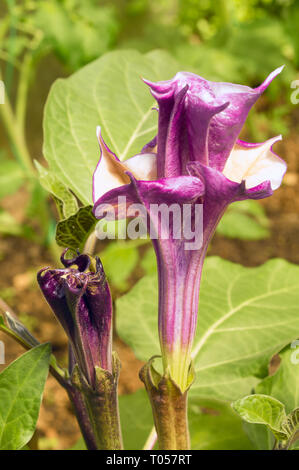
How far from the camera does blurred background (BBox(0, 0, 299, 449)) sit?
1352 millimetres

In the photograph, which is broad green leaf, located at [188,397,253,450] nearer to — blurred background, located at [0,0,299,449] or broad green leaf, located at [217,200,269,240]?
blurred background, located at [0,0,299,449]

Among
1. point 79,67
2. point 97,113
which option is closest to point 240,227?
point 79,67

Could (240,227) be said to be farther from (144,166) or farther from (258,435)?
(144,166)

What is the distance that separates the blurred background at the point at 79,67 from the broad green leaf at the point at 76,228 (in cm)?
80

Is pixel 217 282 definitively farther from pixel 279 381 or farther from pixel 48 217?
pixel 48 217

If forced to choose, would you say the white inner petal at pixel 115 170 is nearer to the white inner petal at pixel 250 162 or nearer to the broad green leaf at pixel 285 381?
the white inner petal at pixel 250 162

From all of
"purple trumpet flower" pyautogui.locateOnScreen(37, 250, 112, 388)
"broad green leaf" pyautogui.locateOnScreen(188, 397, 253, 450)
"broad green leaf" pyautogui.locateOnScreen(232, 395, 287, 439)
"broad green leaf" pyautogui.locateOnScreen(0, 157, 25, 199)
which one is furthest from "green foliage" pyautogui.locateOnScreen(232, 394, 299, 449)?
"broad green leaf" pyautogui.locateOnScreen(0, 157, 25, 199)

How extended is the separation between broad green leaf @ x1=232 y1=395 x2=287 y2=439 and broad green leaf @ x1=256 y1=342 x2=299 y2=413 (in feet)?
0.29

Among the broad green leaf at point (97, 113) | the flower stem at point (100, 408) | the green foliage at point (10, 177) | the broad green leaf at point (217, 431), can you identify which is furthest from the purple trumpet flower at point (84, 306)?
the green foliage at point (10, 177)

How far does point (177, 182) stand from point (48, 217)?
120 cm

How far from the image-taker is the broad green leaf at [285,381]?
0.49 m

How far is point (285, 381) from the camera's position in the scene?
502 millimetres

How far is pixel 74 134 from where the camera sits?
1.71 feet
